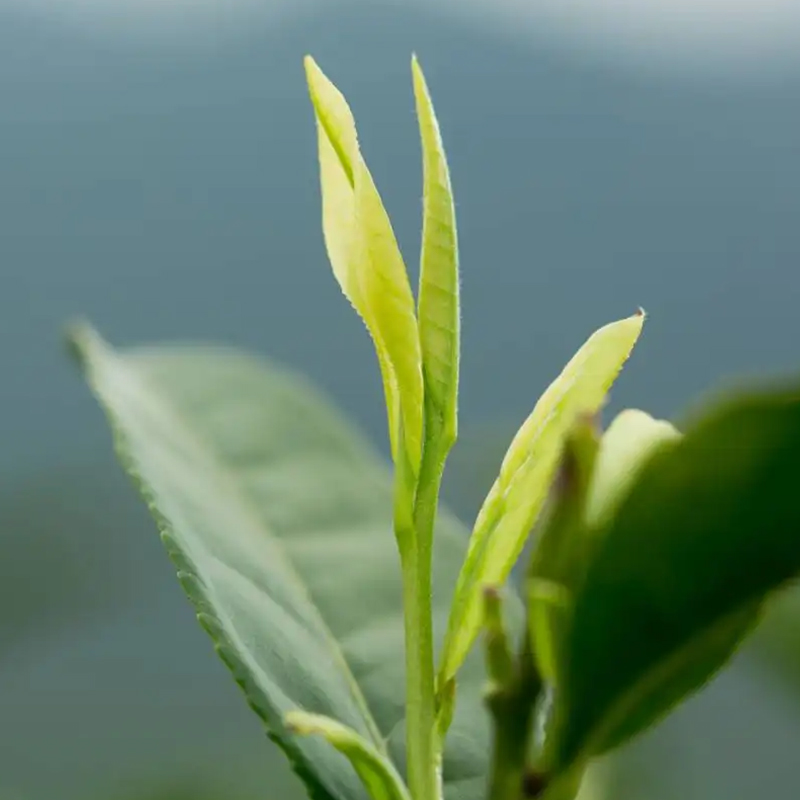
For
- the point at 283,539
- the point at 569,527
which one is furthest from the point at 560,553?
the point at 283,539

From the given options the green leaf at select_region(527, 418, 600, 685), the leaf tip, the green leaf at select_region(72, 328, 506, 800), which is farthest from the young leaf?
the leaf tip

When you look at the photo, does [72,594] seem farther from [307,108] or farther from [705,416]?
[705,416]

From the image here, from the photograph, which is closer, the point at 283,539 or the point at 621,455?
the point at 621,455

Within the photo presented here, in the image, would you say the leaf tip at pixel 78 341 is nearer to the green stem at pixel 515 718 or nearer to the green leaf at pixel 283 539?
the green leaf at pixel 283 539

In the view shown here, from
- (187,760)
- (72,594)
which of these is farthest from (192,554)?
(72,594)

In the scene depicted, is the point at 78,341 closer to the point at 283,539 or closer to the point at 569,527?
the point at 283,539

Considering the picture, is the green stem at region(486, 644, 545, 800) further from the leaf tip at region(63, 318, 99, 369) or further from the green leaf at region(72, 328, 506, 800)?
the leaf tip at region(63, 318, 99, 369)
